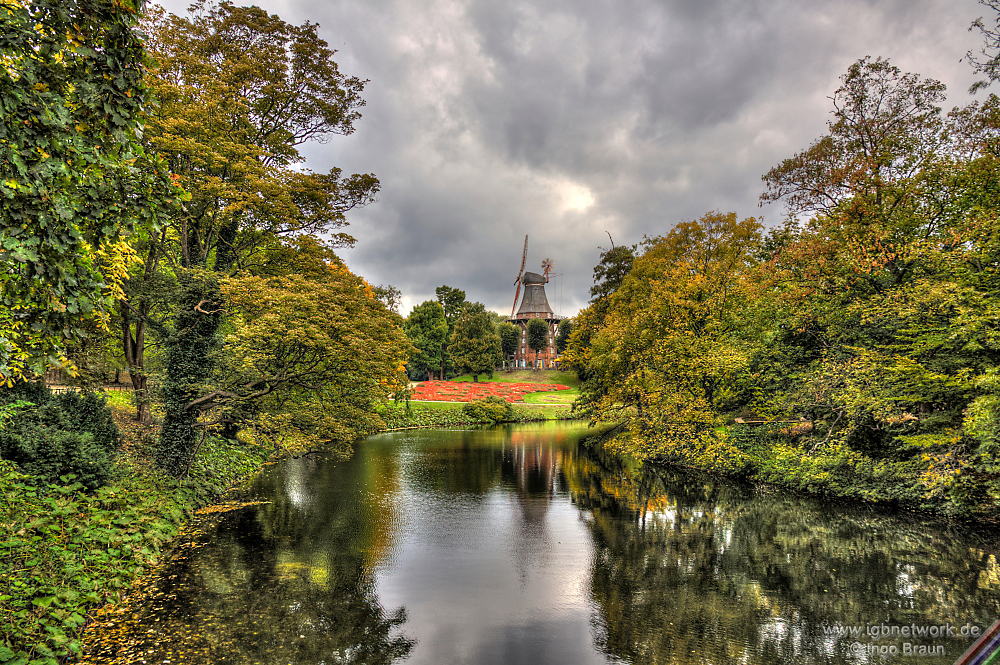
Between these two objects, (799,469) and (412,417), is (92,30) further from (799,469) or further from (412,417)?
(412,417)

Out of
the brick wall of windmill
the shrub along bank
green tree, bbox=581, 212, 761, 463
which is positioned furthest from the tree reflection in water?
the brick wall of windmill

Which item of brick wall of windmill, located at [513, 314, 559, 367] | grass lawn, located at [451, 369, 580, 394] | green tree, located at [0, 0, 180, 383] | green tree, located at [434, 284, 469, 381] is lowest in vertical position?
grass lawn, located at [451, 369, 580, 394]

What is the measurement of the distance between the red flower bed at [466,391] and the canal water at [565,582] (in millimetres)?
33152

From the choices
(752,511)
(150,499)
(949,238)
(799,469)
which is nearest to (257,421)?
(150,499)

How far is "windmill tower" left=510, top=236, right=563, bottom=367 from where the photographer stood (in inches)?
3093

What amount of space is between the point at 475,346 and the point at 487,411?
74.5ft

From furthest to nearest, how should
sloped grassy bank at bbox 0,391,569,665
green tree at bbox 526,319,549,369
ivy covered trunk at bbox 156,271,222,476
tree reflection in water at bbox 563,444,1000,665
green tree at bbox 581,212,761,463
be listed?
green tree at bbox 526,319,549,369 → green tree at bbox 581,212,761,463 → ivy covered trunk at bbox 156,271,222,476 → tree reflection in water at bbox 563,444,1000,665 → sloped grassy bank at bbox 0,391,569,665

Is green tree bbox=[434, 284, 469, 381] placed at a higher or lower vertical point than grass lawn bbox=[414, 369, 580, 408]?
higher

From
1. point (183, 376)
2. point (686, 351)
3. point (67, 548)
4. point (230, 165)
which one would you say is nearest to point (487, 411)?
point (686, 351)

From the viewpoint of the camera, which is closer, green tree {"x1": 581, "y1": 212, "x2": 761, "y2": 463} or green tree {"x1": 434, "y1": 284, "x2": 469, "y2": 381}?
green tree {"x1": 581, "y1": 212, "x2": 761, "y2": 463}

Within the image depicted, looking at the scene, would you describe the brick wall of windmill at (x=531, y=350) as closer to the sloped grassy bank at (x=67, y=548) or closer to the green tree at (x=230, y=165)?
the green tree at (x=230, y=165)

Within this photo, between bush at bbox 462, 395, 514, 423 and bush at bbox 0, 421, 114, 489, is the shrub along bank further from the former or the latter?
bush at bbox 462, 395, 514, 423

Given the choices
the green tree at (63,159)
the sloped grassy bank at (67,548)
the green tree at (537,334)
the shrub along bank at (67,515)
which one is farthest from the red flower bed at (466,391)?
the green tree at (63,159)

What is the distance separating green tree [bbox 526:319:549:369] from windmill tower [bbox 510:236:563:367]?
0.62 m
